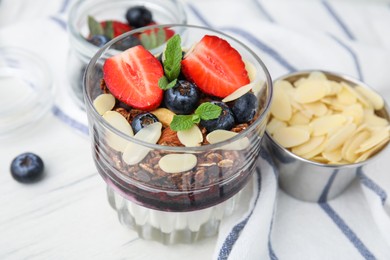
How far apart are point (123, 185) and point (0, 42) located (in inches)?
24.5

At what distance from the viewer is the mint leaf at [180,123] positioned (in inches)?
31.6

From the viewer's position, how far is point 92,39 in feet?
3.80

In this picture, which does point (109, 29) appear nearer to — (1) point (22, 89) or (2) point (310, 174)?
(1) point (22, 89)

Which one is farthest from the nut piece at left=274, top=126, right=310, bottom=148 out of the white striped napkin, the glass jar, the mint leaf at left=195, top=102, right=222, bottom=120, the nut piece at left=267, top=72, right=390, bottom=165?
the glass jar

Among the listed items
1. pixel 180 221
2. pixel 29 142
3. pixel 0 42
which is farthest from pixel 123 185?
pixel 0 42

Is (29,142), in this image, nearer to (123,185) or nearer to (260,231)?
(123,185)

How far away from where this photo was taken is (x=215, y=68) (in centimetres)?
88

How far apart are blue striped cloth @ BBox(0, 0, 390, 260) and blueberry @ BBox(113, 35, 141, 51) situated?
23 centimetres

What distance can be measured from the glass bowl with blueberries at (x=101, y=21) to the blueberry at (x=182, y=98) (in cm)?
34

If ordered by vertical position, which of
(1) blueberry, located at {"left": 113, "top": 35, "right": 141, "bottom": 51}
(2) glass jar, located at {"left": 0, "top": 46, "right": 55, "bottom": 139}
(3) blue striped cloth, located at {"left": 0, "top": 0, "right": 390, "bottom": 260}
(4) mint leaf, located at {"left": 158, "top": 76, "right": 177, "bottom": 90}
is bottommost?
(2) glass jar, located at {"left": 0, "top": 46, "right": 55, "bottom": 139}

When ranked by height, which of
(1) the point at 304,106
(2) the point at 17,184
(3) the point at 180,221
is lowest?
(2) the point at 17,184

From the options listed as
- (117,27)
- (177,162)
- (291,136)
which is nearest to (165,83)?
(177,162)

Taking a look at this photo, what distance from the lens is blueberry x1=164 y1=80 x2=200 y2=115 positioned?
0.83m

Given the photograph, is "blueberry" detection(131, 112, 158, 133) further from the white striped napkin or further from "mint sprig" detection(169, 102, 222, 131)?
the white striped napkin
